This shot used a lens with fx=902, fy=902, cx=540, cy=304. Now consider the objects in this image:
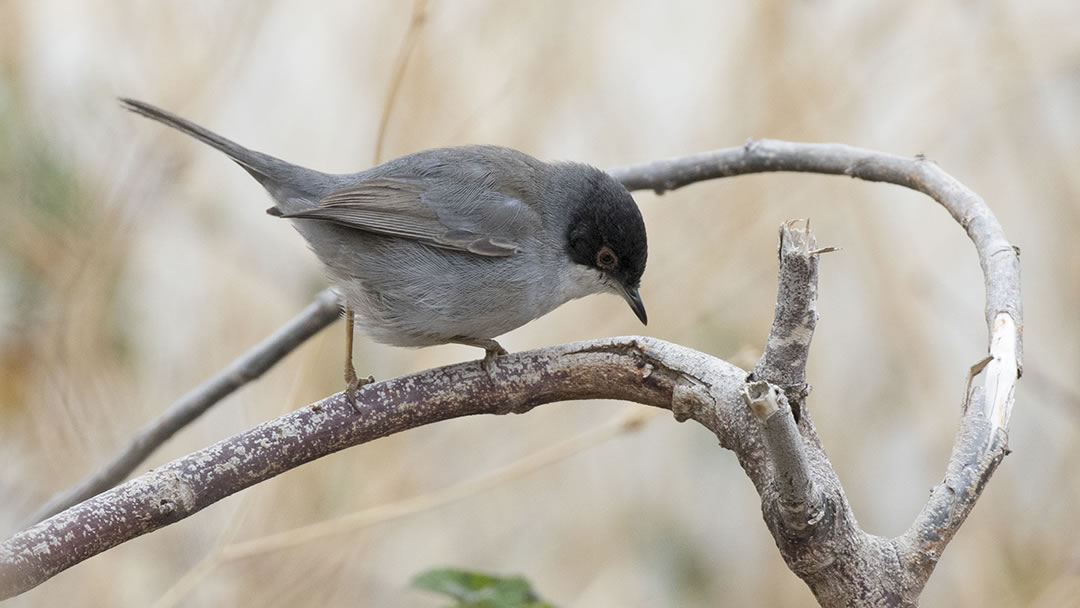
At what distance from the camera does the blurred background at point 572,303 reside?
3.60 metres

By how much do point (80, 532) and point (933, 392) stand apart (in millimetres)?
3765

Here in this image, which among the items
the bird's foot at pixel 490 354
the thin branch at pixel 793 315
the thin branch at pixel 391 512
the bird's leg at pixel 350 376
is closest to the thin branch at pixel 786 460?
the thin branch at pixel 793 315

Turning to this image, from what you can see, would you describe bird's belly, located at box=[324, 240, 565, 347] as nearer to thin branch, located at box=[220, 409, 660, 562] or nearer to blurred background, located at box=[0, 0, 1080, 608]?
thin branch, located at box=[220, 409, 660, 562]

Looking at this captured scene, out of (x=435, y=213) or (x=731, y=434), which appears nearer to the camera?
(x=731, y=434)

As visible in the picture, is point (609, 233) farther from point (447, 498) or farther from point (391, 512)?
point (391, 512)

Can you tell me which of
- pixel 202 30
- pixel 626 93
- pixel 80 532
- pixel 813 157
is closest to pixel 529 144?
pixel 626 93

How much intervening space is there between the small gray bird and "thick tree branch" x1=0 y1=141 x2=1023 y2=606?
0.59 meters

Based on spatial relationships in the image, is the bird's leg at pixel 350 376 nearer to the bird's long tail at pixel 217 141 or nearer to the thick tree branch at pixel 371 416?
the thick tree branch at pixel 371 416

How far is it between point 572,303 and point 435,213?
162cm

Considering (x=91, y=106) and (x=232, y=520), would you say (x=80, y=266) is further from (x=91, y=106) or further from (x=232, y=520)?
(x=232, y=520)

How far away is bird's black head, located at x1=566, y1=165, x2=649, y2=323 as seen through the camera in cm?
269

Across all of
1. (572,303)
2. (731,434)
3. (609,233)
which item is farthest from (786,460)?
(572,303)

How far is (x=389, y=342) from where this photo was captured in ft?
8.63

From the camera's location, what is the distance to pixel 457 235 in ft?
8.74
